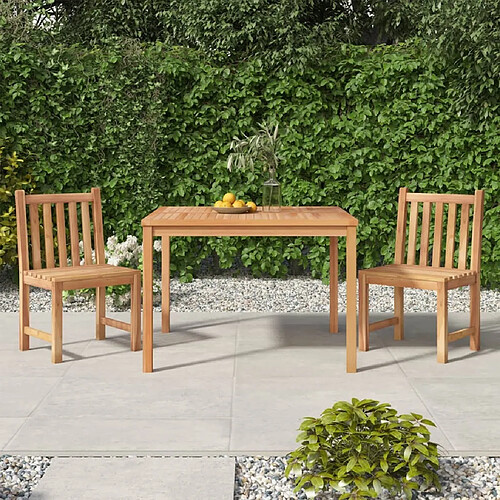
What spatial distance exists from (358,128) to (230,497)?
4.61 meters

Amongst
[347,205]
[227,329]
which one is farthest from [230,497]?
[347,205]

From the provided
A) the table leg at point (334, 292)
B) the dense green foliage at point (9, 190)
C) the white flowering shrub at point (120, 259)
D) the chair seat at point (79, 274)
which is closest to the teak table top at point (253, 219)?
the chair seat at point (79, 274)

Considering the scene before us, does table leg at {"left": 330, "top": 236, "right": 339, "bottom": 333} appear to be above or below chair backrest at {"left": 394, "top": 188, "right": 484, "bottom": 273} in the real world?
below

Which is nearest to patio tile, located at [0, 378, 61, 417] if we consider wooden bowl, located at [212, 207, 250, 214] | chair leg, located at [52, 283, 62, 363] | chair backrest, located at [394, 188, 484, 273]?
chair leg, located at [52, 283, 62, 363]

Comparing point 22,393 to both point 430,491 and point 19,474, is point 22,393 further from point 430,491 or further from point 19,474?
point 430,491

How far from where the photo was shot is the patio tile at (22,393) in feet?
12.7

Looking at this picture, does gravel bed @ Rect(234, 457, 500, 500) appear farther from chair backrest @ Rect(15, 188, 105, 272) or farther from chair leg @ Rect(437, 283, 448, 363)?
chair backrest @ Rect(15, 188, 105, 272)

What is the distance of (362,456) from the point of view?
2.85m

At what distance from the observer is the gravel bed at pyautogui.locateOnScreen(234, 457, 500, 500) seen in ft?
9.52

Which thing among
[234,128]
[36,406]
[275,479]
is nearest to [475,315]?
[275,479]

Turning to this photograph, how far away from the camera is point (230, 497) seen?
285cm

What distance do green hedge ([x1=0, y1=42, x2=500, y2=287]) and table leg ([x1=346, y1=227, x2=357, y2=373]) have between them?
254 cm

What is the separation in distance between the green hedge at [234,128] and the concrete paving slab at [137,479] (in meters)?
4.04

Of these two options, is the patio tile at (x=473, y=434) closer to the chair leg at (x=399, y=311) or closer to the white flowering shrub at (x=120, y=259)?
the chair leg at (x=399, y=311)
